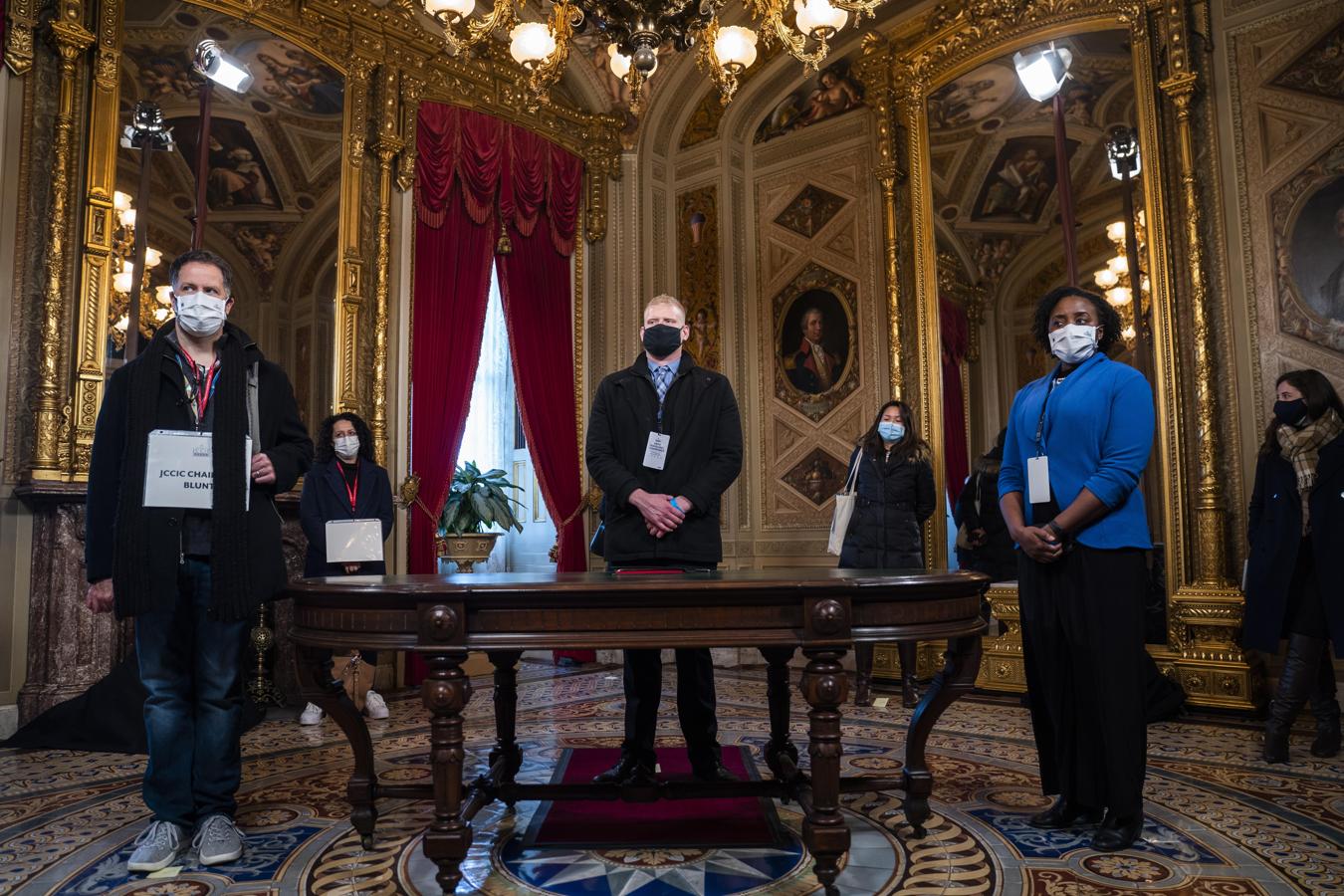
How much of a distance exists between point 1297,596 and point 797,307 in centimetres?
414

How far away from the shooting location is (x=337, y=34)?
621 cm

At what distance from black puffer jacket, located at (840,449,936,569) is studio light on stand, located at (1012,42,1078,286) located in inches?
68.8

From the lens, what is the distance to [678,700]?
3.11 meters

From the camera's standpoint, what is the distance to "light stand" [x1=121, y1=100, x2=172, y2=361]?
5.12 m

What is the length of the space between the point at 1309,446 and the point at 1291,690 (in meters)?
1.07

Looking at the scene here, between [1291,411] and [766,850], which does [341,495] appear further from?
[1291,411]

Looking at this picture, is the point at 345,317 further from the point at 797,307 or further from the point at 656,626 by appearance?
the point at 656,626

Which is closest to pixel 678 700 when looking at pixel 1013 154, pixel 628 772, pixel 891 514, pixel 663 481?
pixel 628 772

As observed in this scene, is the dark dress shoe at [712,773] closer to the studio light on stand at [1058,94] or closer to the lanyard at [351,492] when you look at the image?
the lanyard at [351,492]

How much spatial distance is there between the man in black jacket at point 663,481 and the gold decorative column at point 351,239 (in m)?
3.34

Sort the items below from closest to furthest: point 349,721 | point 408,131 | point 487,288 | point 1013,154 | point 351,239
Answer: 1. point 349,721
2. point 351,239
3. point 1013,154
4. point 408,131
5. point 487,288

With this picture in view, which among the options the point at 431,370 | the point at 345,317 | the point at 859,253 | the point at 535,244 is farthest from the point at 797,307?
the point at 345,317

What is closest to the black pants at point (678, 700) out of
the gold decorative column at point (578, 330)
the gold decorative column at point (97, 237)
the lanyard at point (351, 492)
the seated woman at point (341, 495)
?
the seated woman at point (341, 495)

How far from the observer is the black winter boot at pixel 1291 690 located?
3.85 m
